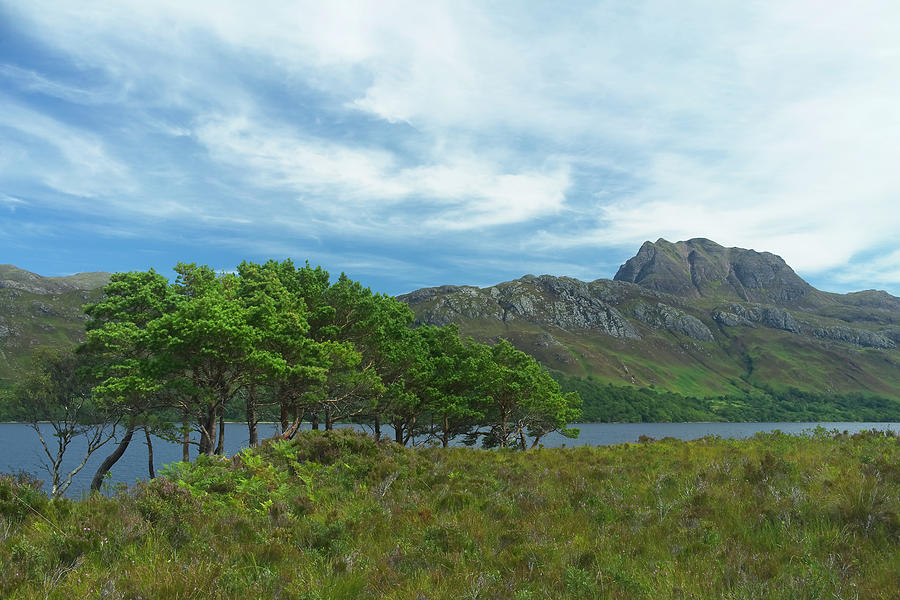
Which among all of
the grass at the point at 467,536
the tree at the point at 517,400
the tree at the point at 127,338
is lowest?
the tree at the point at 517,400

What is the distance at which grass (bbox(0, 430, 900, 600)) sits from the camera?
4.84m

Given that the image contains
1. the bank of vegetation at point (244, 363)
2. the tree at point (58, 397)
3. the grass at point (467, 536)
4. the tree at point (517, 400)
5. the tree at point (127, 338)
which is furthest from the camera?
the tree at point (517, 400)

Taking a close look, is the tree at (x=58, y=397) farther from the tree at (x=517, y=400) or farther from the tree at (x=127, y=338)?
the tree at (x=517, y=400)

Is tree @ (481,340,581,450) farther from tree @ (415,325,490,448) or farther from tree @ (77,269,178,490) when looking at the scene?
tree @ (77,269,178,490)

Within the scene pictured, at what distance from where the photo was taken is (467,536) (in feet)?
21.1

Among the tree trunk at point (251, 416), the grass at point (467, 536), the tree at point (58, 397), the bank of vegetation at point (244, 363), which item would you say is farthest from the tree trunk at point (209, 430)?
the grass at point (467, 536)

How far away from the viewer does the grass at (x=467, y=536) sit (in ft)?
15.9

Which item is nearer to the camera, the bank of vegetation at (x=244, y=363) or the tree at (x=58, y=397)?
the bank of vegetation at (x=244, y=363)

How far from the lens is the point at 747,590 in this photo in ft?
15.2

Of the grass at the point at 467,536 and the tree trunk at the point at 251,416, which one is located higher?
the grass at the point at 467,536

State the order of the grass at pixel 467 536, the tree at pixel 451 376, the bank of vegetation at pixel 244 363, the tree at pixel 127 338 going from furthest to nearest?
the tree at pixel 451 376
the tree at pixel 127 338
the bank of vegetation at pixel 244 363
the grass at pixel 467 536

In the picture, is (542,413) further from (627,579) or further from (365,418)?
(627,579)

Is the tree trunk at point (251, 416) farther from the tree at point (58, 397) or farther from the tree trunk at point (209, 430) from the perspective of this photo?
the tree at point (58, 397)

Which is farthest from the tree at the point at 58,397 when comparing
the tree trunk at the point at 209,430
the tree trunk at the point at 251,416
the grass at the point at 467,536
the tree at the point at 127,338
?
the grass at the point at 467,536
